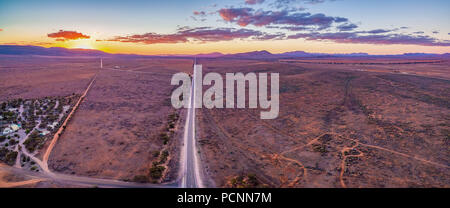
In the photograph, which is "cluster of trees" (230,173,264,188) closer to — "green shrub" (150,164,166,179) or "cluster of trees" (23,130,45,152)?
"green shrub" (150,164,166,179)

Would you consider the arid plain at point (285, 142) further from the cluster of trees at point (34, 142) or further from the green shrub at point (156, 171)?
the cluster of trees at point (34, 142)

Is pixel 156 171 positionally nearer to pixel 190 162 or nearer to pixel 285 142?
pixel 190 162

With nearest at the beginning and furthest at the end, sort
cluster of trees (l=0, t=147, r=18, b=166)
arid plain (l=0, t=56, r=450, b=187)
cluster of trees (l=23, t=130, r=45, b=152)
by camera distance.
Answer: arid plain (l=0, t=56, r=450, b=187) < cluster of trees (l=0, t=147, r=18, b=166) < cluster of trees (l=23, t=130, r=45, b=152)

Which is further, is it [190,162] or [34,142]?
[34,142]

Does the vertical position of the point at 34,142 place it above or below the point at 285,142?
above

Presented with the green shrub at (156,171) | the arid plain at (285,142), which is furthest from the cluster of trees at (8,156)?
the green shrub at (156,171)

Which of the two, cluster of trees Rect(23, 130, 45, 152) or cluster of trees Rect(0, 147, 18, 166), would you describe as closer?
cluster of trees Rect(0, 147, 18, 166)

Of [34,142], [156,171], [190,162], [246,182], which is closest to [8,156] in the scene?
[34,142]

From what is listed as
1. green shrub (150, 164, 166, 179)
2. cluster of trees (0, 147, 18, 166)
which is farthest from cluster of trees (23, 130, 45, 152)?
green shrub (150, 164, 166, 179)

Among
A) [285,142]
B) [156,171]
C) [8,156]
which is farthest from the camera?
[285,142]

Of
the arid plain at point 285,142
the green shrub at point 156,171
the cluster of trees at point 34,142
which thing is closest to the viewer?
the arid plain at point 285,142

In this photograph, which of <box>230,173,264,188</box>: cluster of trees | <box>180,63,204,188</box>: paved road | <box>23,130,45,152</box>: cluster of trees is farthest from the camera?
<box>23,130,45,152</box>: cluster of trees
